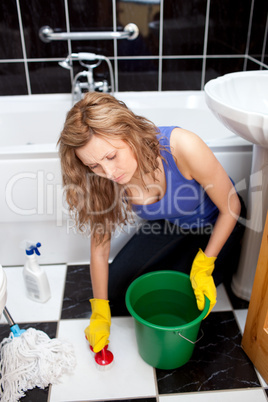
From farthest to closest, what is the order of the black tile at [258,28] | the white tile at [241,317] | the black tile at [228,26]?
the black tile at [228,26]
the black tile at [258,28]
the white tile at [241,317]

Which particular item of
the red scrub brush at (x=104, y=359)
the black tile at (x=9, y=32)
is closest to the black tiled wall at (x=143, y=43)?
the black tile at (x=9, y=32)

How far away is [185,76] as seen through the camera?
218 cm

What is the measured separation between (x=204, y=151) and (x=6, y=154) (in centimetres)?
78

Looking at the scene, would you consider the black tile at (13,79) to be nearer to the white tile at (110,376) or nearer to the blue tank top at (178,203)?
the blue tank top at (178,203)

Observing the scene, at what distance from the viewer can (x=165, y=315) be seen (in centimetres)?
141

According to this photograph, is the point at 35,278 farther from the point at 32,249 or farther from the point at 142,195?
the point at 142,195

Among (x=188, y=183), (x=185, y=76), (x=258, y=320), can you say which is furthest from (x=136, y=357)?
(x=185, y=76)

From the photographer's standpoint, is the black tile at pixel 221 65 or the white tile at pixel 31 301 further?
the black tile at pixel 221 65

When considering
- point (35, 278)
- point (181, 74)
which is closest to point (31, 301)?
point (35, 278)

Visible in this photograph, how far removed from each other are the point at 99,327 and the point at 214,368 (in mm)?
420

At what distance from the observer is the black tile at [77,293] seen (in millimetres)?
1519

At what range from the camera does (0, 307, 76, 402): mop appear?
48.3 inches

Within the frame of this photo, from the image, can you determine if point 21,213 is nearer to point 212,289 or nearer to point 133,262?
point 133,262

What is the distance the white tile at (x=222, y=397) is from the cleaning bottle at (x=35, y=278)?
2.02ft
